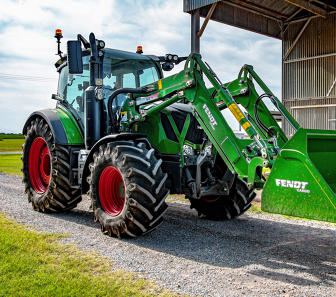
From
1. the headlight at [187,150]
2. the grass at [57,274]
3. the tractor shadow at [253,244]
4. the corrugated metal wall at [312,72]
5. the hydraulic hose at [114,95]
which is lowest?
the tractor shadow at [253,244]

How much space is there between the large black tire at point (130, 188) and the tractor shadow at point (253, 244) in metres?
0.27

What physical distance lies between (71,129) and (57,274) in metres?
3.27

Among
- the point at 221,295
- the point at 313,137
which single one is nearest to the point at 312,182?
the point at 313,137

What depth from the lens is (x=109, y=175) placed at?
5.43 m

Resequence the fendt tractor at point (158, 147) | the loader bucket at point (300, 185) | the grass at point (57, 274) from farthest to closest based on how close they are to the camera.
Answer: the fendt tractor at point (158, 147)
the loader bucket at point (300, 185)
the grass at point (57, 274)

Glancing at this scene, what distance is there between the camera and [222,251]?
4730 mm

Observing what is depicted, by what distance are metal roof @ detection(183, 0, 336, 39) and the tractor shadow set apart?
37.0ft

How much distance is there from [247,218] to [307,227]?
1.05 metres

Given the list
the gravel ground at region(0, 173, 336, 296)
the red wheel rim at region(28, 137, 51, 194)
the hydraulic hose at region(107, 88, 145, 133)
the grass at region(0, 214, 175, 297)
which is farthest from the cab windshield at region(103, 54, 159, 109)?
the grass at region(0, 214, 175, 297)

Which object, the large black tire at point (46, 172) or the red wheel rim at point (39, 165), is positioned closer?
the large black tire at point (46, 172)

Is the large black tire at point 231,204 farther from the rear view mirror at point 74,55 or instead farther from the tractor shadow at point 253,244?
the rear view mirror at point 74,55

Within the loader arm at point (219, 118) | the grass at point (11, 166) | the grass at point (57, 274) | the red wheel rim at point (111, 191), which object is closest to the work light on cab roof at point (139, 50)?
the loader arm at point (219, 118)

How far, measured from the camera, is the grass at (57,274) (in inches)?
134

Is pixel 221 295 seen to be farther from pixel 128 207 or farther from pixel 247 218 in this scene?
pixel 247 218
